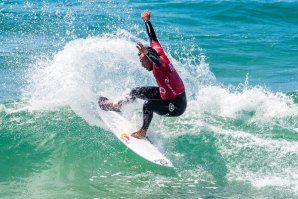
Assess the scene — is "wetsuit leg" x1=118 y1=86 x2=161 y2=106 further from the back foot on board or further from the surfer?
the back foot on board

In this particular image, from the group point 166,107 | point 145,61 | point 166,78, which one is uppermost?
point 145,61

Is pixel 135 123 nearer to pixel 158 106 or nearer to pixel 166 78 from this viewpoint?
pixel 158 106

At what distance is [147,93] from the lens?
958 centimetres

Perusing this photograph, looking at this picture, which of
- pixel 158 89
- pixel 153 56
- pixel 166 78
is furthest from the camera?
pixel 158 89

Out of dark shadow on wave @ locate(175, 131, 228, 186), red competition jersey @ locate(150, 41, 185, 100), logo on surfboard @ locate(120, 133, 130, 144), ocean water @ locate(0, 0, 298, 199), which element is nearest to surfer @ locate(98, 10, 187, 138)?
red competition jersey @ locate(150, 41, 185, 100)

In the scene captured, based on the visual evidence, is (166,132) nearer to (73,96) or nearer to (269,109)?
(73,96)

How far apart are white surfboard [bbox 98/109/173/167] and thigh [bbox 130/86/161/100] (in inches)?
25.1

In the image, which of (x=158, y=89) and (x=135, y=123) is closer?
(x=158, y=89)

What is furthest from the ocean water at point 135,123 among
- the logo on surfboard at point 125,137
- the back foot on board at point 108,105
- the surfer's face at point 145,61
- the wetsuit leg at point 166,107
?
the surfer's face at point 145,61

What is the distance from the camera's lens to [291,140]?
33.2ft

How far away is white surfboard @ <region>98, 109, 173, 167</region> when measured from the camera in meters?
9.05

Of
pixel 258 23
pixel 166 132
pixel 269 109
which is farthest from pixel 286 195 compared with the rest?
pixel 258 23

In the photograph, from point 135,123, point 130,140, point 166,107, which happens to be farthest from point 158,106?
point 135,123

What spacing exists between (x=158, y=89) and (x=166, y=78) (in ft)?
2.38
